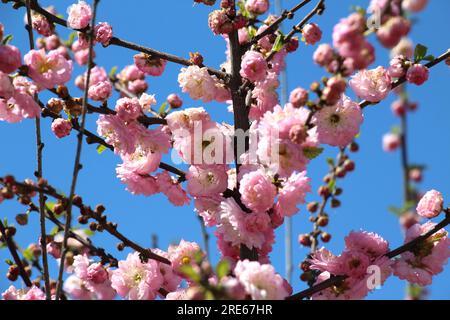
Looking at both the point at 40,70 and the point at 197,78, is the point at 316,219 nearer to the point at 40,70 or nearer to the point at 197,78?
the point at 197,78

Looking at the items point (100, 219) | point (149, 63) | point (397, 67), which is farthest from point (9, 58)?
point (397, 67)

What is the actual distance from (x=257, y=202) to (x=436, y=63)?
901 mm

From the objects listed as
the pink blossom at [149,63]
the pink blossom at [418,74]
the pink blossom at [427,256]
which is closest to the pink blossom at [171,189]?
the pink blossom at [149,63]

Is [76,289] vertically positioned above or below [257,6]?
below

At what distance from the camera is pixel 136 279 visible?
2248mm

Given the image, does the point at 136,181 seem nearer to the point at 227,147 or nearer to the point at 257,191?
the point at 227,147

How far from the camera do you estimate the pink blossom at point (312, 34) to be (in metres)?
2.31

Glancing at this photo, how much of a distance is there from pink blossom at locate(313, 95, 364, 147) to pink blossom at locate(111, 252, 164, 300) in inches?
29.6

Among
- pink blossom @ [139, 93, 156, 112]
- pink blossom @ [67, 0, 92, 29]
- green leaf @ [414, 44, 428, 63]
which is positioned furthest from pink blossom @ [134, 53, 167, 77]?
green leaf @ [414, 44, 428, 63]

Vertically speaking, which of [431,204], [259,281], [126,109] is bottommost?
[259,281]

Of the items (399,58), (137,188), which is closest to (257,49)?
(399,58)

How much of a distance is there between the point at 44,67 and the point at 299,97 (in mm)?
891

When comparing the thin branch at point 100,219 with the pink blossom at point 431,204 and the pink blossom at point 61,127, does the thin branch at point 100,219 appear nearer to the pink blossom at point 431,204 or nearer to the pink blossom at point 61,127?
the pink blossom at point 61,127

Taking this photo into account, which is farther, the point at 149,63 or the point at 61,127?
the point at 149,63
